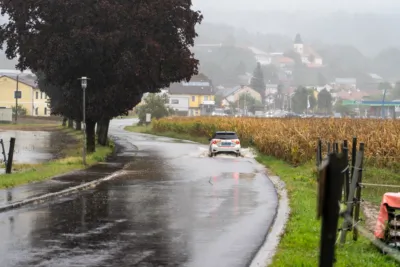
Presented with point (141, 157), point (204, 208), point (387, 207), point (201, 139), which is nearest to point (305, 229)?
point (387, 207)

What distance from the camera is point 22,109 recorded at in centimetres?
11319

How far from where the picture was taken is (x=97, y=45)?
101 feet

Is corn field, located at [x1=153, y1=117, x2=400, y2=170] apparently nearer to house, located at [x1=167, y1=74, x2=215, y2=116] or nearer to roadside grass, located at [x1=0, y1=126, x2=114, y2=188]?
roadside grass, located at [x1=0, y1=126, x2=114, y2=188]

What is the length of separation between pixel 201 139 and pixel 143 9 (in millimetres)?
29376

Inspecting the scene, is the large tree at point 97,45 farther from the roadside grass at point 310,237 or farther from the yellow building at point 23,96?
the yellow building at point 23,96

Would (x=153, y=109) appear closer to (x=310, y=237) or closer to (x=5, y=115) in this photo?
(x=5, y=115)

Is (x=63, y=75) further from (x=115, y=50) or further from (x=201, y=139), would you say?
(x=201, y=139)

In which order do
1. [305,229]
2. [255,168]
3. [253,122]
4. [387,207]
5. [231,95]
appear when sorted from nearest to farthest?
[387,207]
[305,229]
[255,168]
[253,122]
[231,95]

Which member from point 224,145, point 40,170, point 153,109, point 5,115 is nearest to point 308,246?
point 40,170

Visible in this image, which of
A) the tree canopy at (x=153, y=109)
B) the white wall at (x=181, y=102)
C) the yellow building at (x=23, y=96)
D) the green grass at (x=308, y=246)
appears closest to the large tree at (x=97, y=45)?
the green grass at (x=308, y=246)

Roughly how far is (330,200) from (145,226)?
988 cm

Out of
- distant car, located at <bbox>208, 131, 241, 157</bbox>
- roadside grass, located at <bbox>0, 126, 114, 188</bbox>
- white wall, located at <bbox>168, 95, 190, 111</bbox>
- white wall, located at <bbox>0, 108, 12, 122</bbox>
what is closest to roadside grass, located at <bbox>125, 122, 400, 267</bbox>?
roadside grass, located at <bbox>0, 126, 114, 188</bbox>

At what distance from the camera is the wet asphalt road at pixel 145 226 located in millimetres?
10148

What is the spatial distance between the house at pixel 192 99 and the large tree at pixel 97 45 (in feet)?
379
